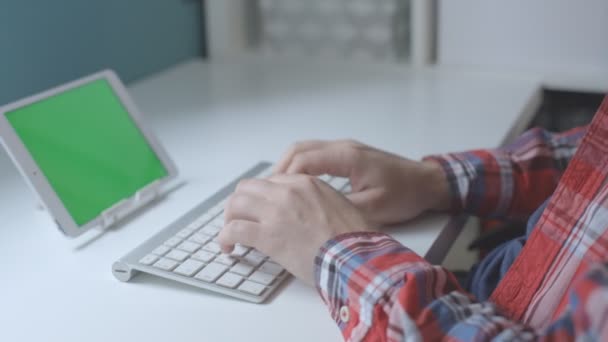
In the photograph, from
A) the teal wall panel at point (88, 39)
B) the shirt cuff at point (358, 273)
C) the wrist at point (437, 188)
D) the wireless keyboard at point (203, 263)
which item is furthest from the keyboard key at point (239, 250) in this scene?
the teal wall panel at point (88, 39)

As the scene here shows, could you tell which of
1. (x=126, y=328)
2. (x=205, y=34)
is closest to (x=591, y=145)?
(x=126, y=328)

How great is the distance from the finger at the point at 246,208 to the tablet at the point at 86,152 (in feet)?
0.60

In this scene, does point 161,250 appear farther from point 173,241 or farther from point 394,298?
point 394,298

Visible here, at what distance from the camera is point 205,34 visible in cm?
182

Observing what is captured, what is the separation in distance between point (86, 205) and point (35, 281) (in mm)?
122

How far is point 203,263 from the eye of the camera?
0.82 meters

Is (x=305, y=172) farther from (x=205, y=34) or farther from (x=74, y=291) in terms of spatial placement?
(x=205, y=34)

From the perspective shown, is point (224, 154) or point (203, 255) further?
point (224, 154)

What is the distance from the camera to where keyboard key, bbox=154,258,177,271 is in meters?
0.81

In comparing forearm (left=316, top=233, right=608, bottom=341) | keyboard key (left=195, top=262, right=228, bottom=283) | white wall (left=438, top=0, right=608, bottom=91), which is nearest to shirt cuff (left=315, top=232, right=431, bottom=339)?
forearm (left=316, top=233, right=608, bottom=341)

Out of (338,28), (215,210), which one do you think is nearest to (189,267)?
(215,210)

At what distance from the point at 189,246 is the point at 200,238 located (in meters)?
0.02

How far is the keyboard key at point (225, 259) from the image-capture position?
0.82m

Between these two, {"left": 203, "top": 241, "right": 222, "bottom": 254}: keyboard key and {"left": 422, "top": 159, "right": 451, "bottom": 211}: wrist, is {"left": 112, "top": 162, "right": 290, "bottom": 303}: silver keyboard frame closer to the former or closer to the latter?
{"left": 203, "top": 241, "right": 222, "bottom": 254}: keyboard key
